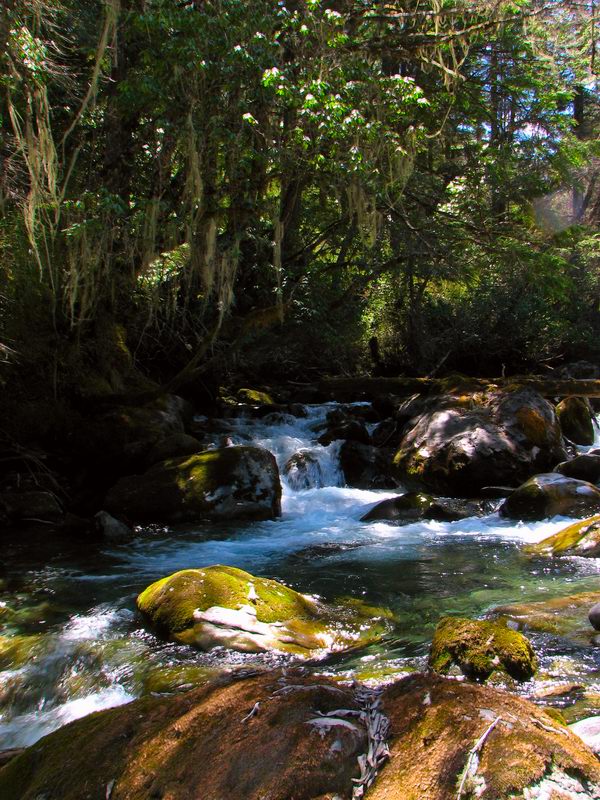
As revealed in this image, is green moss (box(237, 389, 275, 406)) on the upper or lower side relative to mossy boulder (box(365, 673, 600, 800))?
upper

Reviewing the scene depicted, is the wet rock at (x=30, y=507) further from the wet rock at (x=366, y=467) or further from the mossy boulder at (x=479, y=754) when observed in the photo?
the mossy boulder at (x=479, y=754)

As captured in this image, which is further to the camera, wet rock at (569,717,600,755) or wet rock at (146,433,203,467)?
wet rock at (146,433,203,467)

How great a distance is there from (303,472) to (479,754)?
8368mm

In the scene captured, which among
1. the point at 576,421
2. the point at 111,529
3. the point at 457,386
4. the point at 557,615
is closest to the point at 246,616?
the point at 557,615

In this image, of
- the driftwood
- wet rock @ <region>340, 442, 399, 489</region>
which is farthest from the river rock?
the driftwood

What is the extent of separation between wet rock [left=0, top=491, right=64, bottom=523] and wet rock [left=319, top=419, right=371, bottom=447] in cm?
472

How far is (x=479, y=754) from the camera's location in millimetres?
1787

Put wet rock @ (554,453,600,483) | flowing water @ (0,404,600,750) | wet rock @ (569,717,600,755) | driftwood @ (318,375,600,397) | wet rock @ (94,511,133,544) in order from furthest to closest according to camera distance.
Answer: driftwood @ (318,375,600,397) < wet rock @ (554,453,600,483) < wet rock @ (94,511,133,544) < flowing water @ (0,404,600,750) < wet rock @ (569,717,600,755)

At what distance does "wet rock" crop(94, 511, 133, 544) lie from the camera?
7473 mm

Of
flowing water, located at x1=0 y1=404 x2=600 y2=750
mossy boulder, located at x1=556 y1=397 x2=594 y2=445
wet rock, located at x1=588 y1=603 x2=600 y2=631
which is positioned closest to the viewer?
flowing water, located at x1=0 y1=404 x2=600 y2=750

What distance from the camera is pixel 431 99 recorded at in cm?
1046

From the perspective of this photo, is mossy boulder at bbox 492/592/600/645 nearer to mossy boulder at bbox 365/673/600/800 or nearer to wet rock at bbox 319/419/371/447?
mossy boulder at bbox 365/673/600/800

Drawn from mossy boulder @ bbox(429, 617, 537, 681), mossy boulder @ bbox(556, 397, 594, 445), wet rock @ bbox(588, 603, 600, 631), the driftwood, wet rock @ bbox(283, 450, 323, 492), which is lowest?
wet rock @ bbox(588, 603, 600, 631)

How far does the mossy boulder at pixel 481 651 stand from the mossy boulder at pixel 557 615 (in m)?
0.62
